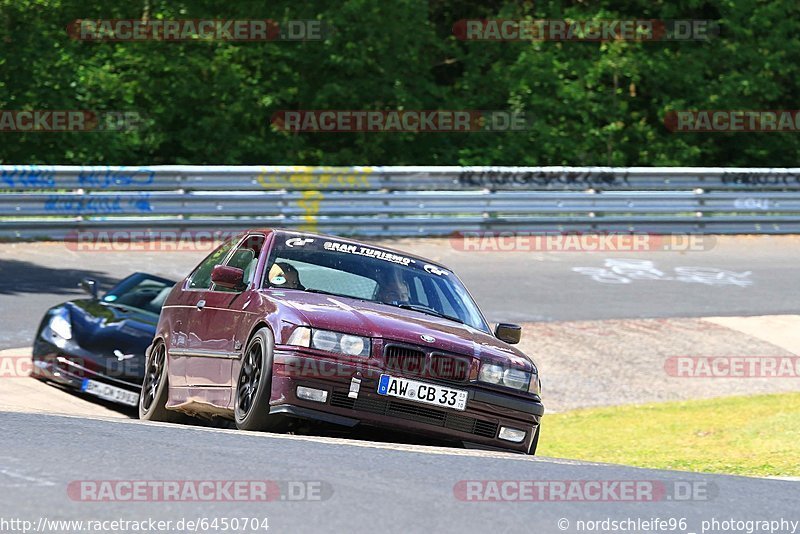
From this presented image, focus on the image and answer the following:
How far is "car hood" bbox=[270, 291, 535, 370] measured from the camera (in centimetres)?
809

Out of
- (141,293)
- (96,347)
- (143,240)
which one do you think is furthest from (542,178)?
(96,347)

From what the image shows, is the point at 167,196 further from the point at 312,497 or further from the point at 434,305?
the point at 312,497

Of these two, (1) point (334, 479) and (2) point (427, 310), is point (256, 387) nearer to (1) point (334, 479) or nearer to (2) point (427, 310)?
(2) point (427, 310)

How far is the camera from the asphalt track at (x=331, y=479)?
17.2ft

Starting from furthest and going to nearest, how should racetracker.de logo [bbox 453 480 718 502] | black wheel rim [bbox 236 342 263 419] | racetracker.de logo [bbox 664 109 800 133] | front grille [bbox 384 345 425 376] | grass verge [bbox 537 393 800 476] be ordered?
racetracker.de logo [bbox 664 109 800 133]
grass verge [bbox 537 393 800 476]
black wheel rim [bbox 236 342 263 419]
front grille [bbox 384 345 425 376]
racetracker.de logo [bbox 453 480 718 502]

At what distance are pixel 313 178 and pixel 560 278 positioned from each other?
434cm

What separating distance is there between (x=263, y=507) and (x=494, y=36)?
24.2 m

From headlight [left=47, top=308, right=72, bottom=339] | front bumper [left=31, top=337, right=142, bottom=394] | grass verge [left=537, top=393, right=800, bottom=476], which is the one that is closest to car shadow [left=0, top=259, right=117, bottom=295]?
headlight [left=47, top=308, right=72, bottom=339]

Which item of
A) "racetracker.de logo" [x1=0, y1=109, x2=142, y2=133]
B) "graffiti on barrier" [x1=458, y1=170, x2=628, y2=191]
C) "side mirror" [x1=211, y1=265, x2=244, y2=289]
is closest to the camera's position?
"side mirror" [x1=211, y1=265, x2=244, y2=289]

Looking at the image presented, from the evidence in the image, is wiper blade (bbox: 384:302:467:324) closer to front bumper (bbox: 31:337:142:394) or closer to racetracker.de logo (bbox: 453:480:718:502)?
racetracker.de logo (bbox: 453:480:718:502)

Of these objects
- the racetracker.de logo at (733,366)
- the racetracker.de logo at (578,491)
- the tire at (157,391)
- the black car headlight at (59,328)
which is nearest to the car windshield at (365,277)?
the tire at (157,391)

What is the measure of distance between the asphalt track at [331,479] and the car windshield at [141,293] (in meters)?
5.58

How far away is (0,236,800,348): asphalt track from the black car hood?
6.14 ft

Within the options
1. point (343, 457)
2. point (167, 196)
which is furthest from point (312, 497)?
point (167, 196)
